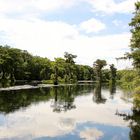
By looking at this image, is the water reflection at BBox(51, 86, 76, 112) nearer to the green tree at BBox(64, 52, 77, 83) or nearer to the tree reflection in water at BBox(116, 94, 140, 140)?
the tree reflection in water at BBox(116, 94, 140, 140)

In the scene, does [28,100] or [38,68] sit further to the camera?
[38,68]

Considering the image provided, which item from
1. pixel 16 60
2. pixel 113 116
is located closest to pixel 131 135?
pixel 113 116

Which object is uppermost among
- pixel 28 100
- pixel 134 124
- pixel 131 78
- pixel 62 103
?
pixel 131 78

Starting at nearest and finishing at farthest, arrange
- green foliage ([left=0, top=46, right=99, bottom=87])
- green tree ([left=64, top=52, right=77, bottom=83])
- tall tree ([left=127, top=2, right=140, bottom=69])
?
tall tree ([left=127, top=2, right=140, bottom=69]), green foliage ([left=0, top=46, right=99, bottom=87]), green tree ([left=64, top=52, right=77, bottom=83])

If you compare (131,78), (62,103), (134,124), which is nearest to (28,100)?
(62,103)

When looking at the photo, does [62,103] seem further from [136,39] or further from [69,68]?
[69,68]

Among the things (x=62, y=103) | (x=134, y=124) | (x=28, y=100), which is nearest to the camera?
(x=134, y=124)

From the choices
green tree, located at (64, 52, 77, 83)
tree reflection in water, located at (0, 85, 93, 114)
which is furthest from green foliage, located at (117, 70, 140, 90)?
green tree, located at (64, 52, 77, 83)

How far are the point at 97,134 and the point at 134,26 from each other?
1565 cm

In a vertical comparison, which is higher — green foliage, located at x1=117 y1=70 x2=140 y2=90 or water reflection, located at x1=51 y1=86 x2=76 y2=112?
green foliage, located at x1=117 y1=70 x2=140 y2=90

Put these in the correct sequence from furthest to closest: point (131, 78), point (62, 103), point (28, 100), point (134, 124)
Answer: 1. point (28, 100)
2. point (62, 103)
3. point (131, 78)
4. point (134, 124)

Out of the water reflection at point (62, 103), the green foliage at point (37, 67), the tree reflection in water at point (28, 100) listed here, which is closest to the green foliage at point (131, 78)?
the water reflection at point (62, 103)

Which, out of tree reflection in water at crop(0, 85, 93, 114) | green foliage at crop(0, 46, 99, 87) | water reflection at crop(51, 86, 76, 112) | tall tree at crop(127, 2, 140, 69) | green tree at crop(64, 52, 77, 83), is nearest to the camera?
tall tree at crop(127, 2, 140, 69)

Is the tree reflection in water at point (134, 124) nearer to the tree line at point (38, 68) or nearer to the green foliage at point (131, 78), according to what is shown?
the green foliage at point (131, 78)
